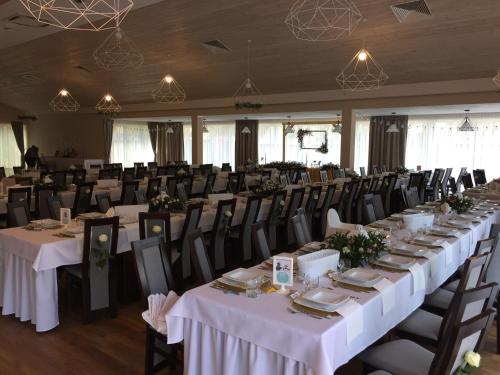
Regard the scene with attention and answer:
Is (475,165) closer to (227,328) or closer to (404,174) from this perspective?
(404,174)

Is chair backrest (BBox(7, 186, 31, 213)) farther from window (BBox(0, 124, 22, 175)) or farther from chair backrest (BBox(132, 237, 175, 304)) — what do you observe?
window (BBox(0, 124, 22, 175))

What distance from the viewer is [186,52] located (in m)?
11.1

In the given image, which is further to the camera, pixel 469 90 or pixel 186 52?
pixel 186 52

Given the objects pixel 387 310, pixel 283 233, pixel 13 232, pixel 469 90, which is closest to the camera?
pixel 387 310

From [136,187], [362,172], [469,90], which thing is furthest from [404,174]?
[136,187]

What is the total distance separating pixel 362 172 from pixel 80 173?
24.8 feet

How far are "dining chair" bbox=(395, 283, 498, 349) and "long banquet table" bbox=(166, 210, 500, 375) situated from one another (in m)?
0.11

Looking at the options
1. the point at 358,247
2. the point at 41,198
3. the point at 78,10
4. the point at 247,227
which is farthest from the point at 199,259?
the point at 41,198

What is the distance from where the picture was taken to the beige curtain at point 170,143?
21.1m

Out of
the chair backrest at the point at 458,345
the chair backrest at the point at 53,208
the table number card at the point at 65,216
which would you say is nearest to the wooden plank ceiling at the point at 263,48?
the chair backrest at the point at 53,208

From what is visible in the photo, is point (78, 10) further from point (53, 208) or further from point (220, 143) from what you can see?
point (220, 143)

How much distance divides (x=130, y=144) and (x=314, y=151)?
355 inches

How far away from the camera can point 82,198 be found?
776 centimetres

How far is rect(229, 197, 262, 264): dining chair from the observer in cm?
575
